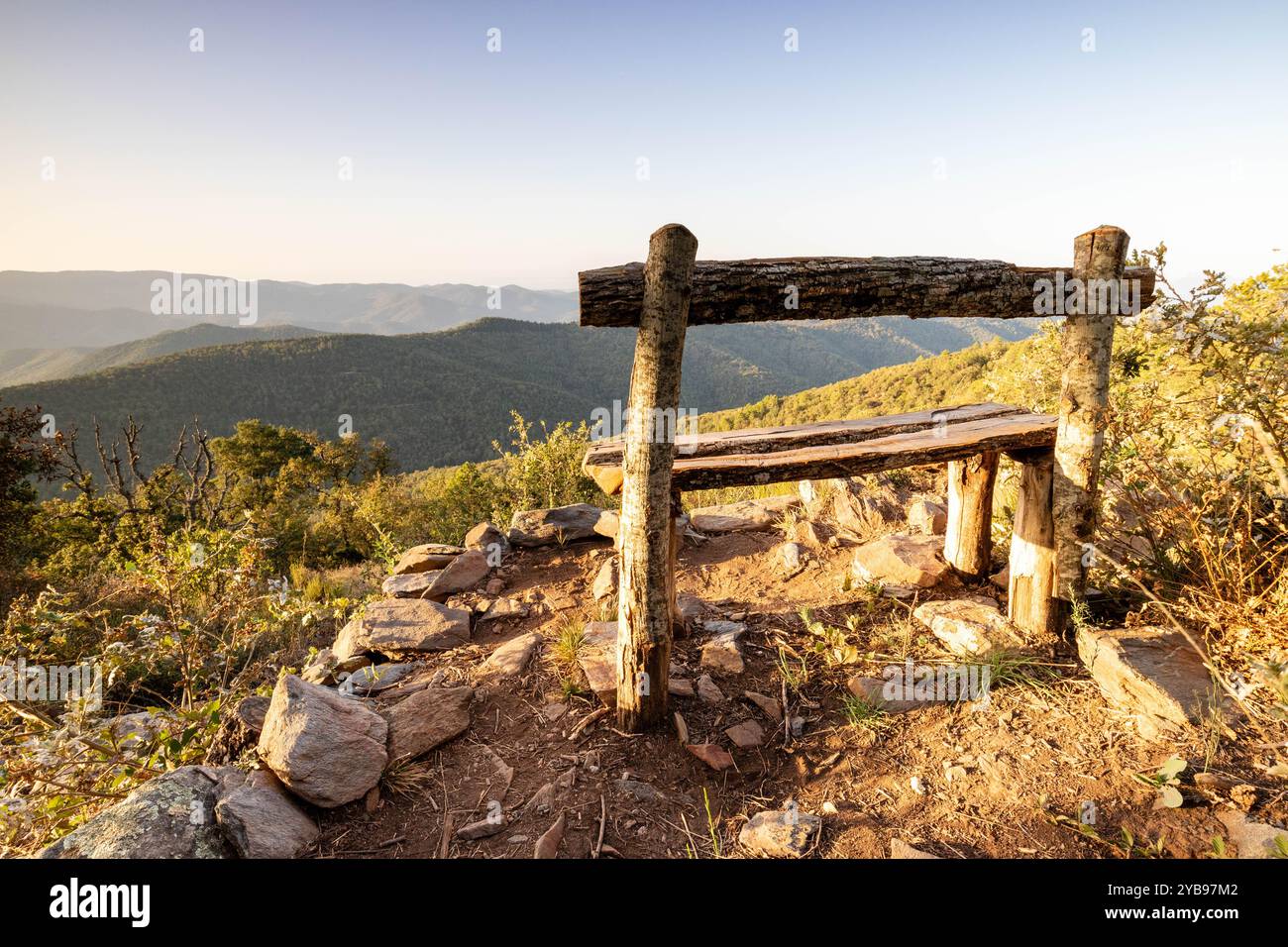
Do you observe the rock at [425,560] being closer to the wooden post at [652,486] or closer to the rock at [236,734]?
the rock at [236,734]

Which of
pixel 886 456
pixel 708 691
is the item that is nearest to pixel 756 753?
pixel 708 691

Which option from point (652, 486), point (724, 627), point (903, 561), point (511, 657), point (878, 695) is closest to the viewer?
point (652, 486)

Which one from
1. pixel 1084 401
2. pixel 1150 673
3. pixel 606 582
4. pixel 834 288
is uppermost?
pixel 834 288

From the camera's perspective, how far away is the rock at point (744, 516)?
6.01m

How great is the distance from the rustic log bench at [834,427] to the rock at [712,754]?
0.29 meters

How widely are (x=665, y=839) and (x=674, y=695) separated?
0.86m

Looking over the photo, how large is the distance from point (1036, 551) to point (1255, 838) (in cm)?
160

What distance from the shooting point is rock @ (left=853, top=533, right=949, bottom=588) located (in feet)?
14.0

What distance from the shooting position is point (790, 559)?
5.03m

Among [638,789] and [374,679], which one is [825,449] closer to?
[638,789]
